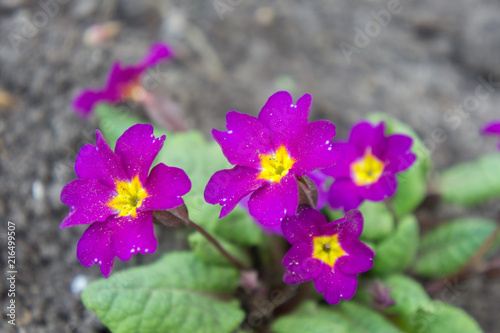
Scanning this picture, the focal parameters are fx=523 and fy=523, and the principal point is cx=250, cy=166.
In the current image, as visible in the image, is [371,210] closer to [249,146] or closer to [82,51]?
[249,146]

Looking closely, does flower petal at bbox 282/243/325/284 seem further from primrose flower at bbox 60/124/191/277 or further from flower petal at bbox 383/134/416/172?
flower petal at bbox 383/134/416/172

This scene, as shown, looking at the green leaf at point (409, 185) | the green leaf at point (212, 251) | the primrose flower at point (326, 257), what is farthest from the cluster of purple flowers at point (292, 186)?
the green leaf at point (409, 185)

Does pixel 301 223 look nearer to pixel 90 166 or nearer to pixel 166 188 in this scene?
pixel 166 188

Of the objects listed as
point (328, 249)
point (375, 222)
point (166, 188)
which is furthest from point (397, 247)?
point (166, 188)

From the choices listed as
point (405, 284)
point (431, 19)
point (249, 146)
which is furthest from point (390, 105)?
point (249, 146)

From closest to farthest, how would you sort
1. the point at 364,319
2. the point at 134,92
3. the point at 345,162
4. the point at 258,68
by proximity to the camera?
the point at 345,162
the point at 364,319
the point at 134,92
the point at 258,68

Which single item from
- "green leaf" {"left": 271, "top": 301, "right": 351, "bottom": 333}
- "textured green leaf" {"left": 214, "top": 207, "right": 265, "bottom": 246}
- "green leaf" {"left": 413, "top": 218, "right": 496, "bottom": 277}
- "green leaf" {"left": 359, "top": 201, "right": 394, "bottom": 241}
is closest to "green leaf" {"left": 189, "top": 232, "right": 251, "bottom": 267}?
"textured green leaf" {"left": 214, "top": 207, "right": 265, "bottom": 246}
